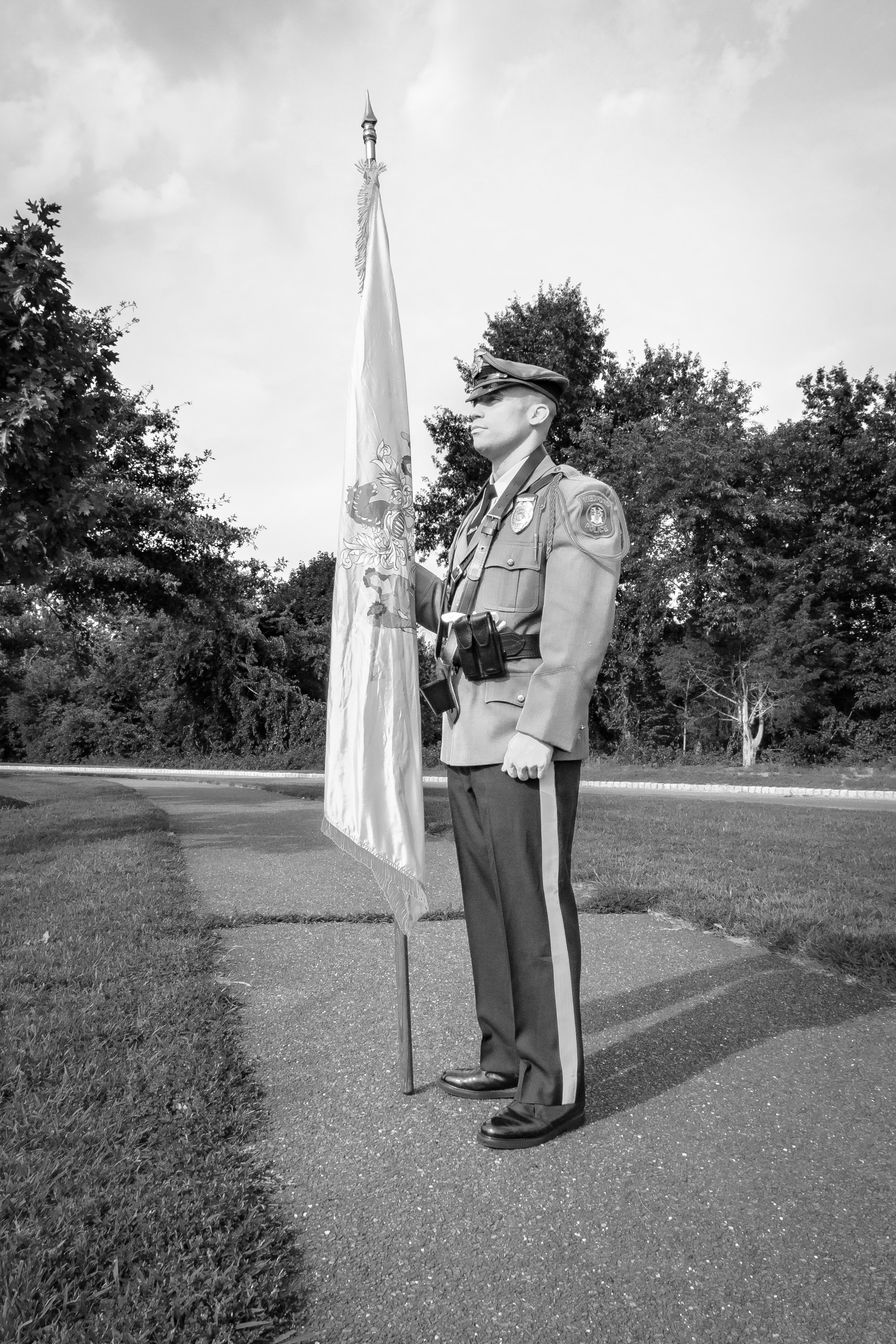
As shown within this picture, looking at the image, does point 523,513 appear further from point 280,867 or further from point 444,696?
point 280,867

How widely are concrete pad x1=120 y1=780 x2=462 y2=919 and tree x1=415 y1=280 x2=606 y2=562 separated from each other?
1761 centimetres

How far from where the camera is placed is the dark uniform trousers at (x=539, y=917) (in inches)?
103

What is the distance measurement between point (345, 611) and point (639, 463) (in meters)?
22.1

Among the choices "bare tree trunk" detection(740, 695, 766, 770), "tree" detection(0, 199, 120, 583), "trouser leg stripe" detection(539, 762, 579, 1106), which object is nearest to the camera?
"trouser leg stripe" detection(539, 762, 579, 1106)

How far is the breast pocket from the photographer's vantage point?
280 centimetres

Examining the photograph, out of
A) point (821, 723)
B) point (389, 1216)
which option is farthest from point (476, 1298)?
point (821, 723)

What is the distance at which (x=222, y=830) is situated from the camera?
9.47 meters

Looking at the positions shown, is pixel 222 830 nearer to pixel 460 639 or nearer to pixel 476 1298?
pixel 460 639

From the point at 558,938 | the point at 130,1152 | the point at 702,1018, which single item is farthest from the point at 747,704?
the point at 130,1152

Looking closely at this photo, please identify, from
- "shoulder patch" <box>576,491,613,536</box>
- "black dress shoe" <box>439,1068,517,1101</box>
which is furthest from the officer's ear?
"black dress shoe" <box>439,1068,517,1101</box>

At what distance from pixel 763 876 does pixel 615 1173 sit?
14.4ft

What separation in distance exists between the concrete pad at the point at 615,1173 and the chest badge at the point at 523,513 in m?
1.75

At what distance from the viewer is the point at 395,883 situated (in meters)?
3.09

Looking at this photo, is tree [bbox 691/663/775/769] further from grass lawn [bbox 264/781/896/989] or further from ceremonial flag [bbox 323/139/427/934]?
ceremonial flag [bbox 323/139/427/934]
